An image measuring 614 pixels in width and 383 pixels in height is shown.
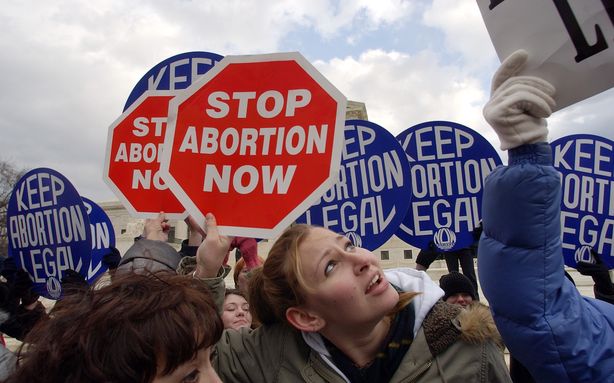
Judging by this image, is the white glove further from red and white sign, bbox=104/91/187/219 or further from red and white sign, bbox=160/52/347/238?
red and white sign, bbox=104/91/187/219

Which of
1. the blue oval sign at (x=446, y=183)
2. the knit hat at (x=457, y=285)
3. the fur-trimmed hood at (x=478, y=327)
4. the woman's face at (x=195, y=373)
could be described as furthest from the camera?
the blue oval sign at (x=446, y=183)

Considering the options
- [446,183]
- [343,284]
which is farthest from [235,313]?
[446,183]

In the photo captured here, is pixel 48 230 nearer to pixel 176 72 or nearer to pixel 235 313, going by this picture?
pixel 176 72

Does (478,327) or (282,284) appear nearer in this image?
(478,327)

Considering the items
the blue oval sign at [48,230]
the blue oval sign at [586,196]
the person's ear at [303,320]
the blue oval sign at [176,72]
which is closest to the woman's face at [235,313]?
the person's ear at [303,320]

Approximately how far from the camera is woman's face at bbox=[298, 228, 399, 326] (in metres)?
1.58

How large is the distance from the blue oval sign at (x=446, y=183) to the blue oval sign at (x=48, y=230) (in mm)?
2645

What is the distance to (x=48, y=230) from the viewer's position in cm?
362

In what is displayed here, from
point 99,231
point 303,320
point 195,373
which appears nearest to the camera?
point 195,373

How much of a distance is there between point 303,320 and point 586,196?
2.95 meters

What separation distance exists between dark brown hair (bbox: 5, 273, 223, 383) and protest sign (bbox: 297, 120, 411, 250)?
2.43 metres

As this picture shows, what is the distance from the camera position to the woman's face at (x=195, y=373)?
119cm

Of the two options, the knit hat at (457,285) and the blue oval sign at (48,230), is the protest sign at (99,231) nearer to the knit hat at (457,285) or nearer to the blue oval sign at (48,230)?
the blue oval sign at (48,230)

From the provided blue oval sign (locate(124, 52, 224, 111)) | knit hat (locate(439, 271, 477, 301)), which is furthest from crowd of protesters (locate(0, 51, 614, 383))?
knit hat (locate(439, 271, 477, 301))
